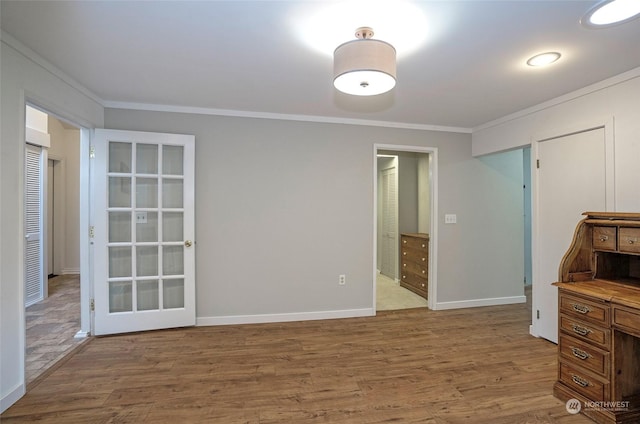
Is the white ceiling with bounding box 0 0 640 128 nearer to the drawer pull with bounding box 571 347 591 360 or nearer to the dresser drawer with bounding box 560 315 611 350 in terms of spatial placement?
the dresser drawer with bounding box 560 315 611 350

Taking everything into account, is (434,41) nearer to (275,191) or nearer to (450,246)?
(275,191)

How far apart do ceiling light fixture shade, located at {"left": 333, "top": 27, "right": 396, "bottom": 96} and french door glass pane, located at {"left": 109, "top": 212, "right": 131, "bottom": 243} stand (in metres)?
2.66

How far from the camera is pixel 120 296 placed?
3117 millimetres

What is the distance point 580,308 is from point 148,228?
12.5ft

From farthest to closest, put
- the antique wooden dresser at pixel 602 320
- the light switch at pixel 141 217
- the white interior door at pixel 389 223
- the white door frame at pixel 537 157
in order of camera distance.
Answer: the white interior door at pixel 389 223 < the light switch at pixel 141 217 < the white door frame at pixel 537 157 < the antique wooden dresser at pixel 602 320

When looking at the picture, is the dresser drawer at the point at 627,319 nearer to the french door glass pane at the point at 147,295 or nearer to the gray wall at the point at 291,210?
the gray wall at the point at 291,210

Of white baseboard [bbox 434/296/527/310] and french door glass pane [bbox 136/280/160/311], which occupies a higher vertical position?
french door glass pane [bbox 136/280/160/311]

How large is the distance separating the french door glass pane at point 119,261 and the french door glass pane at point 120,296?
0.30 feet

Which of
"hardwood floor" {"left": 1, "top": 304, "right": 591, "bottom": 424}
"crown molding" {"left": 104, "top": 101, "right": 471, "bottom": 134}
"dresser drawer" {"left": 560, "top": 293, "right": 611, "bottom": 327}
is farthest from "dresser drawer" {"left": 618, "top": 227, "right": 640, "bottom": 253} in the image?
"crown molding" {"left": 104, "top": 101, "right": 471, "bottom": 134}

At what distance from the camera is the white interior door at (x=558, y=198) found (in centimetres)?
262

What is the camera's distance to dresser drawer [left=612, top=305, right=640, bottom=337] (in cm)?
170

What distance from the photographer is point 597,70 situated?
2.34 meters

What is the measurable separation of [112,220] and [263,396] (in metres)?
2.37

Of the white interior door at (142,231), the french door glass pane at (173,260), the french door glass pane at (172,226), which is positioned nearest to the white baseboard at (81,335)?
the white interior door at (142,231)
